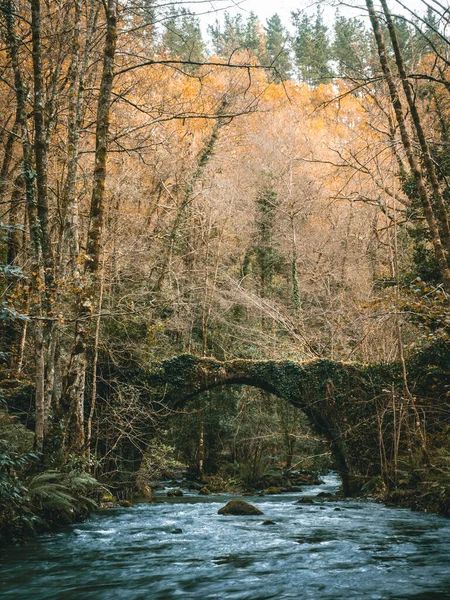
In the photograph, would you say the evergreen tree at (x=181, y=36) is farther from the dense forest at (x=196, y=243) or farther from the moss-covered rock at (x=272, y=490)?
the moss-covered rock at (x=272, y=490)

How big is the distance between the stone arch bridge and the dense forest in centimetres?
32

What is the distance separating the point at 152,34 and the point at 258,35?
30205 millimetres

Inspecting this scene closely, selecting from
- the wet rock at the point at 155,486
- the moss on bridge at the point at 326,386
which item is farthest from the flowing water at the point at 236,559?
the wet rock at the point at 155,486

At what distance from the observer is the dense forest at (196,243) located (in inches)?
298

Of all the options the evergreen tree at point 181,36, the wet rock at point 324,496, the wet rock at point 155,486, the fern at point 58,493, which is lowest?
the wet rock at point 324,496

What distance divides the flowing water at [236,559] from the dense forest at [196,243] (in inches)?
31.5

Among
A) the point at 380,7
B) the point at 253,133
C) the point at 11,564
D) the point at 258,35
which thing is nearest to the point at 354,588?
the point at 11,564

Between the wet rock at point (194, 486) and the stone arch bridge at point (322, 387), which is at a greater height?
the stone arch bridge at point (322, 387)

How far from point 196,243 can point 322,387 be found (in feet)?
29.4

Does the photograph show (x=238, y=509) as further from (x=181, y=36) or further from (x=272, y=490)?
(x=181, y=36)

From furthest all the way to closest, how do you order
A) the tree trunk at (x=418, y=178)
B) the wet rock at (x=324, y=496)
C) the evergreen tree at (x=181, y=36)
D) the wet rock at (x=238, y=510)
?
the wet rock at (x=324, y=496), the wet rock at (x=238, y=510), the tree trunk at (x=418, y=178), the evergreen tree at (x=181, y=36)

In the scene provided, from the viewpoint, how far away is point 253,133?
2291 centimetres

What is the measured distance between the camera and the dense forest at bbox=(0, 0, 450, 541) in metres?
7.56

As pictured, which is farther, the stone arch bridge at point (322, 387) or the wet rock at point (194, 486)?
the wet rock at point (194, 486)
